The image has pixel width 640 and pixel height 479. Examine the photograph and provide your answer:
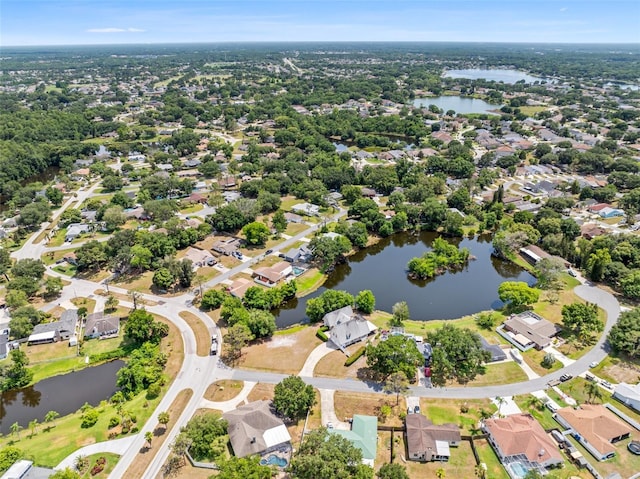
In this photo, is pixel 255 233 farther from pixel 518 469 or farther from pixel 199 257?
pixel 518 469

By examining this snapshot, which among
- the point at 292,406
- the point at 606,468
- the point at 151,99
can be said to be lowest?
the point at 606,468

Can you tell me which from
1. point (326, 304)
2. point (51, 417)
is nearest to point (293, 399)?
point (326, 304)

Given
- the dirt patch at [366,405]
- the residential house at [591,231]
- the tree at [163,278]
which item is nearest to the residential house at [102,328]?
the tree at [163,278]

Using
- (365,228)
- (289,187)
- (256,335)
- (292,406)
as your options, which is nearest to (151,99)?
(289,187)

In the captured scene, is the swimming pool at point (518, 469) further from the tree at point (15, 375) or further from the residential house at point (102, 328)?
the tree at point (15, 375)

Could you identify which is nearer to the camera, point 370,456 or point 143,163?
point 370,456

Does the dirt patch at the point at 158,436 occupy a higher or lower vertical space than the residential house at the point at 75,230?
lower

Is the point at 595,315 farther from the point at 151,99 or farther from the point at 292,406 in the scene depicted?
the point at 151,99
